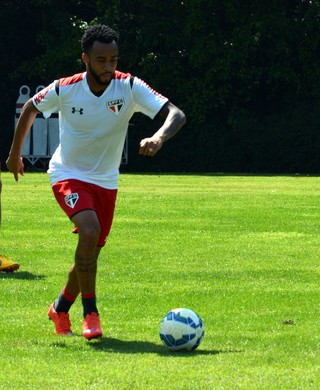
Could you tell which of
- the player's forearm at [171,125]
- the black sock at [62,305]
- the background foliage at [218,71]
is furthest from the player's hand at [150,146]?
the background foliage at [218,71]

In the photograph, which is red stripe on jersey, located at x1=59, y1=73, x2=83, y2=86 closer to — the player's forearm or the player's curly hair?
the player's curly hair

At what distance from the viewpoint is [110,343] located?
7914 mm

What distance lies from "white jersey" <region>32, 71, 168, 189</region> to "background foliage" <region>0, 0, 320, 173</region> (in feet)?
113

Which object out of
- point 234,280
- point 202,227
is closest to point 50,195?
point 202,227

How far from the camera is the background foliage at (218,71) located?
1679 inches

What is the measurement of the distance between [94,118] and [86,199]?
577 millimetres

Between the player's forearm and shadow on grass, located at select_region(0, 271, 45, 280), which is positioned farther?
shadow on grass, located at select_region(0, 271, 45, 280)

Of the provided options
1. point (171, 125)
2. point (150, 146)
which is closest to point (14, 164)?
point (171, 125)

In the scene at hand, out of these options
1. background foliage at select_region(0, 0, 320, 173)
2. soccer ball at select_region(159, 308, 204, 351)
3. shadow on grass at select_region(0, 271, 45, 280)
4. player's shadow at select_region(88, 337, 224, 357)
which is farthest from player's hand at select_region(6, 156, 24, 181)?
background foliage at select_region(0, 0, 320, 173)

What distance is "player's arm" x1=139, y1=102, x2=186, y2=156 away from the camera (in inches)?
288

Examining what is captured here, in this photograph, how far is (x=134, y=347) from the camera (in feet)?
25.4

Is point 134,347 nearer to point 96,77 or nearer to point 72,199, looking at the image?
point 72,199

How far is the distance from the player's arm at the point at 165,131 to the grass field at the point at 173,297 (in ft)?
4.36

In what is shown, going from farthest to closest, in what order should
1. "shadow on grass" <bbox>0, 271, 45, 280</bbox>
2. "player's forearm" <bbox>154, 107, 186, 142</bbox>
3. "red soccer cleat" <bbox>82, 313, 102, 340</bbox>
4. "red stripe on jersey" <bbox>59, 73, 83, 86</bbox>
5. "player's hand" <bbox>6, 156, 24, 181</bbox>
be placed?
"shadow on grass" <bbox>0, 271, 45, 280</bbox> → "player's hand" <bbox>6, 156, 24, 181</bbox> → "red stripe on jersey" <bbox>59, 73, 83, 86</bbox> → "red soccer cleat" <bbox>82, 313, 102, 340</bbox> → "player's forearm" <bbox>154, 107, 186, 142</bbox>
